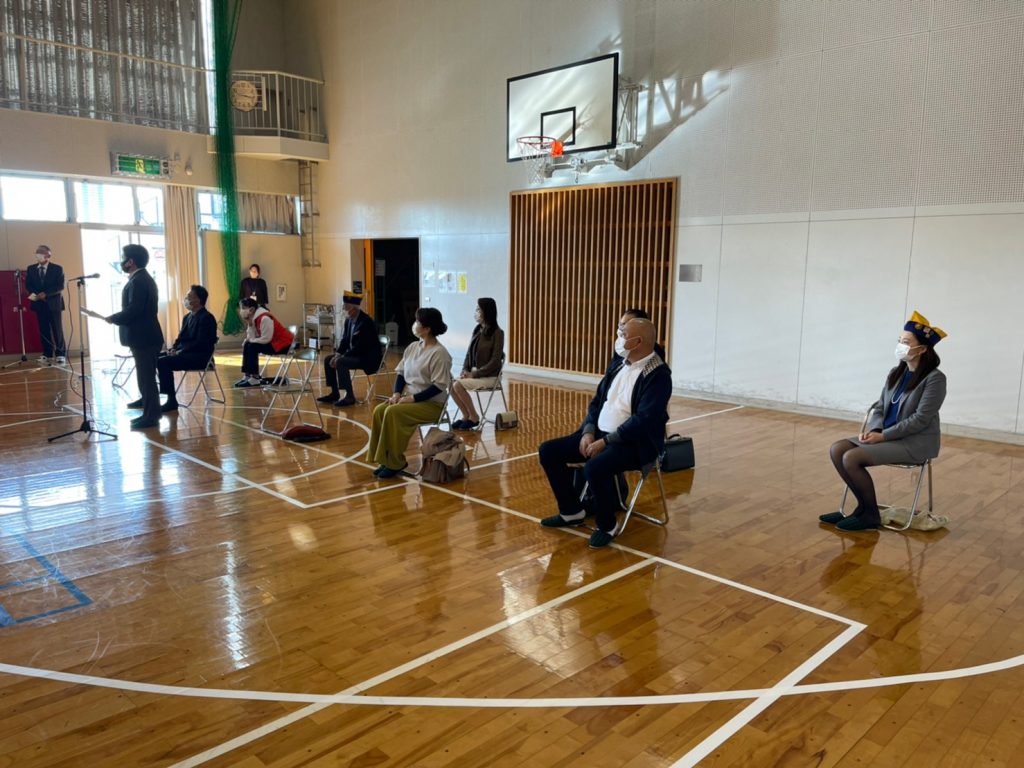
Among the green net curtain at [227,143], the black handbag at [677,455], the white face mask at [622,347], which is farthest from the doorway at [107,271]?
the white face mask at [622,347]

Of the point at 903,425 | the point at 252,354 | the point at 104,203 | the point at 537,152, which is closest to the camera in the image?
the point at 903,425

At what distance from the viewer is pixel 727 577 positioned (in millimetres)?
4078

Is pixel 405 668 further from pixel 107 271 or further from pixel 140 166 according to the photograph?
pixel 140 166

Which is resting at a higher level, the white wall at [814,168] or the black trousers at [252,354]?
the white wall at [814,168]

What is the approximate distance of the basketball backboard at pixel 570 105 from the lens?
1001 cm

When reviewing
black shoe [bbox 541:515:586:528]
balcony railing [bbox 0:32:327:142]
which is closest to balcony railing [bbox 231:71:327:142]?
balcony railing [bbox 0:32:327:142]

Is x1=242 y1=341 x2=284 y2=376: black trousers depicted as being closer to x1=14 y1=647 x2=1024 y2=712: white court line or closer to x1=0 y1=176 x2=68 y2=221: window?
x1=0 y1=176 x2=68 y2=221: window

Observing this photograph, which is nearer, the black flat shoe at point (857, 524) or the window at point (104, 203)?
the black flat shoe at point (857, 524)

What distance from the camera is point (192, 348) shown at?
8320mm

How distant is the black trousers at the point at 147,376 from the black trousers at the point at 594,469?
4704 millimetres

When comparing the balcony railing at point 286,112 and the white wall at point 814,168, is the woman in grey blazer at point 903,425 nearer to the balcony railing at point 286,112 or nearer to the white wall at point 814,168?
the white wall at point 814,168

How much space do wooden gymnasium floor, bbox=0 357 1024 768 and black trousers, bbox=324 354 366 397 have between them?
2635mm

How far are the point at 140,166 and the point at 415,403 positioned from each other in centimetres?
1040

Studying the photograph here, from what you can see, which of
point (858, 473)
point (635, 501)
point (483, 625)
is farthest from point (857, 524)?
point (483, 625)
